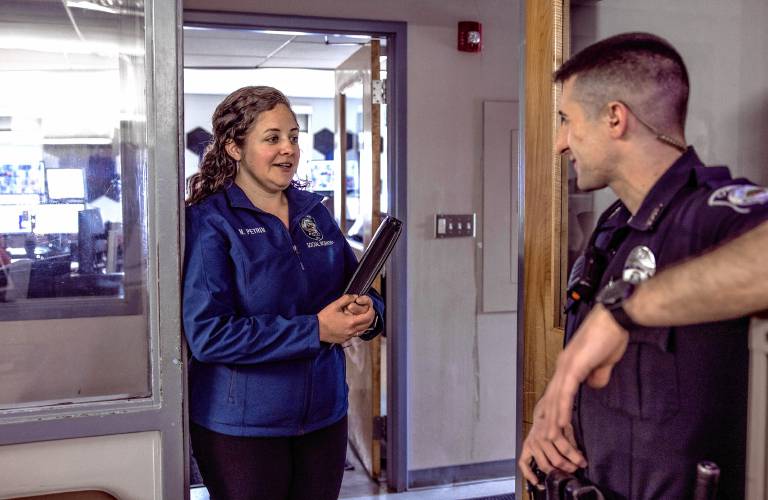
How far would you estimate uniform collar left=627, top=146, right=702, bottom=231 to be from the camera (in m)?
1.28

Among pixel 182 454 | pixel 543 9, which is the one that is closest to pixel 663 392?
pixel 182 454

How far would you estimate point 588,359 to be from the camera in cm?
113

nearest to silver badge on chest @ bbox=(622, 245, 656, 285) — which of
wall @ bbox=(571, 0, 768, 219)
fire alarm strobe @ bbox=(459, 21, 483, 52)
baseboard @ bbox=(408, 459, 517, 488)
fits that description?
wall @ bbox=(571, 0, 768, 219)

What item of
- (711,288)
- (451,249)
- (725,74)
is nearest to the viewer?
(711,288)

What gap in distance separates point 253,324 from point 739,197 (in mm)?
1134

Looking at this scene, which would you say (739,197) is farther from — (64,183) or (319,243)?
(64,183)

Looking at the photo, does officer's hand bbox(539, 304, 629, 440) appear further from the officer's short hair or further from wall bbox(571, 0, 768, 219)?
wall bbox(571, 0, 768, 219)

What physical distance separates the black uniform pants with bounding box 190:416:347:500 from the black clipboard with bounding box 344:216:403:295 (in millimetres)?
387

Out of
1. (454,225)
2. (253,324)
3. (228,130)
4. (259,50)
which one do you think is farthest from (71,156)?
(259,50)

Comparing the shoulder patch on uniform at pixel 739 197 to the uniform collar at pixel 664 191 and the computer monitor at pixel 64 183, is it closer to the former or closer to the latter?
the uniform collar at pixel 664 191

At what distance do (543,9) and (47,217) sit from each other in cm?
138

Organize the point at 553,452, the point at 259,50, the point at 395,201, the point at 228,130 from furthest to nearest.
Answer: the point at 259,50 < the point at 395,201 < the point at 228,130 < the point at 553,452

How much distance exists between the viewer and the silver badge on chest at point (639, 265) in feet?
4.04

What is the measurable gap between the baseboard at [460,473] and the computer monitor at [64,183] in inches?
98.5
